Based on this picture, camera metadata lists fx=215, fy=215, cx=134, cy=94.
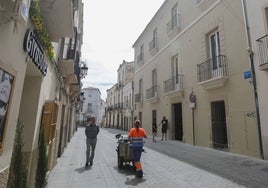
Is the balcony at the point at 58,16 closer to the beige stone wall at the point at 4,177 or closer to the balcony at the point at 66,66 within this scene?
the balcony at the point at 66,66

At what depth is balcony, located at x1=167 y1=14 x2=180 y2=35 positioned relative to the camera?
15.0 m

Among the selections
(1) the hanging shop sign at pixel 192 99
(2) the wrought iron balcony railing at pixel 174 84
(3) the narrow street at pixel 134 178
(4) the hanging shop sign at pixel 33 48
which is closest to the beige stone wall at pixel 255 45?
(3) the narrow street at pixel 134 178

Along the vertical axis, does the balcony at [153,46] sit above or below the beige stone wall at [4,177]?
above

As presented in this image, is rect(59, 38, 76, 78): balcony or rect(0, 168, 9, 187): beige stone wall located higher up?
rect(59, 38, 76, 78): balcony

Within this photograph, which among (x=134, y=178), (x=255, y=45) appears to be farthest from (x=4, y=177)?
(x=255, y=45)

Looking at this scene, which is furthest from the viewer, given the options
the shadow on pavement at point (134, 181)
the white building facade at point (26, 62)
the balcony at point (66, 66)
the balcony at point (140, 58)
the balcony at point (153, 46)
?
the balcony at point (140, 58)

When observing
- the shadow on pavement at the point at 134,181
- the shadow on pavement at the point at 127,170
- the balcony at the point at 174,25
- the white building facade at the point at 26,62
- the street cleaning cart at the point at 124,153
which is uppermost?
the balcony at the point at 174,25

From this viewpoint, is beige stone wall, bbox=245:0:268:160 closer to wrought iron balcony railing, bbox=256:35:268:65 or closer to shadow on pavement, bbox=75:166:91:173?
wrought iron balcony railing, bbox=256:35:268:65

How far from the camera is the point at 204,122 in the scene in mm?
11531

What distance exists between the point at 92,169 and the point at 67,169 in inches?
31.5

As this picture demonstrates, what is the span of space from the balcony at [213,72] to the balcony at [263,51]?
1.87m

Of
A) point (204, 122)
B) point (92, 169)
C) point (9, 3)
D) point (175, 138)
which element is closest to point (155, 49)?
point (175, 138)

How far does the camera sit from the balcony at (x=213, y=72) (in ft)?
32.7

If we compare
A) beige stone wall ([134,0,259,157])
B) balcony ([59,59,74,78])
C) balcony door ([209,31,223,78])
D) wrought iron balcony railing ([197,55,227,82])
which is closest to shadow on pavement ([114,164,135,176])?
balcony ([59,59,74,78])
